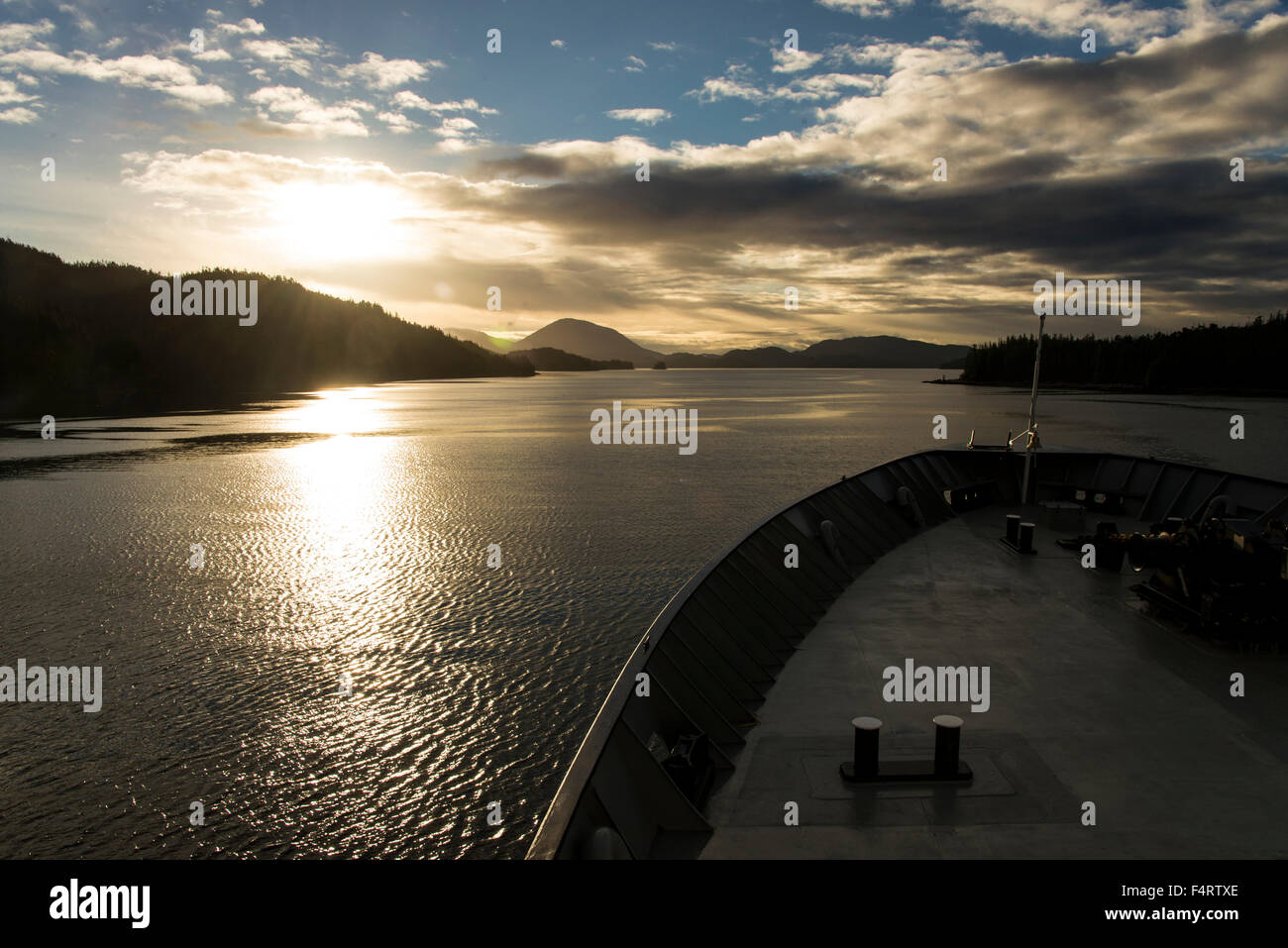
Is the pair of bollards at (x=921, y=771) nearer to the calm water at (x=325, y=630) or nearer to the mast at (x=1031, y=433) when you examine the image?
the calm water at (x=325, y=630)

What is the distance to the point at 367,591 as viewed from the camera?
2683 cm

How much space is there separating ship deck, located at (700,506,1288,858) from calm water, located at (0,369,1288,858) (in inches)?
245

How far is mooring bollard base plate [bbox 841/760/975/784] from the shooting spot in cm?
771

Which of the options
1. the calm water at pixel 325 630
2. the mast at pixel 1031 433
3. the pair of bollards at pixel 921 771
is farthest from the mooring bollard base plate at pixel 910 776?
the mast at pixel 1031 433

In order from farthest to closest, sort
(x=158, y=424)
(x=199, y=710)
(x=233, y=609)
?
1. (x=158, y=424)
2. (x=233, y=609)
3. (x=199, y=710)

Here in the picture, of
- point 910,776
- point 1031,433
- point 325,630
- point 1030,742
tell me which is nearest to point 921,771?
point 910,776

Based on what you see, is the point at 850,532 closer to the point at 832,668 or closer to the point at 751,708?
the point at 832,668

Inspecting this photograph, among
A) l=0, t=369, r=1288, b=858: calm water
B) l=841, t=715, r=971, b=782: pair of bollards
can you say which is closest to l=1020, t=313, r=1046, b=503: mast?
l=0, t=369, r=1288, b=858: calm water

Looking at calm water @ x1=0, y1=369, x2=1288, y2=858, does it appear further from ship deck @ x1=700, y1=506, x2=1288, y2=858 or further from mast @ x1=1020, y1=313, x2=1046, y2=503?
mast @ x1=1020, y1=313, x2=1046, y2=503

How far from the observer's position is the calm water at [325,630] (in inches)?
529

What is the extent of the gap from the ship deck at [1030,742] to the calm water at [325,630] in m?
6.22
